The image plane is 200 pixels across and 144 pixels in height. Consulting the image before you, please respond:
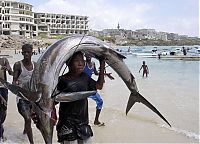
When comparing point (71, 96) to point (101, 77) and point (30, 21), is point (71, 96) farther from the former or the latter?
point (30, 21)

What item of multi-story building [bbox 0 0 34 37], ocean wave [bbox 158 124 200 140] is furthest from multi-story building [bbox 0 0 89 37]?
ocean wave [bbox 158 124 200 140]

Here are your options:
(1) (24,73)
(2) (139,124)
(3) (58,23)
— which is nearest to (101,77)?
(1) (24,73)

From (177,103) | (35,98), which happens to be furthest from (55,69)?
(177,103)

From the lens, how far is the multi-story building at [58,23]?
12206cm

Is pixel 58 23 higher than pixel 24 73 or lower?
higher

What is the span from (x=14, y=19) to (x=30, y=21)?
8.71 m

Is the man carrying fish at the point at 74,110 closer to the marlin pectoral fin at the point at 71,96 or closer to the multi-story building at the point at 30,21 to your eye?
the marlin pectoral fin at the point at 71,96

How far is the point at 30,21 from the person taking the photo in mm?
111125

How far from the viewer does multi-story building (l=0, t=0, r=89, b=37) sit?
335ft

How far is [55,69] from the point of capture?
3.49 metres

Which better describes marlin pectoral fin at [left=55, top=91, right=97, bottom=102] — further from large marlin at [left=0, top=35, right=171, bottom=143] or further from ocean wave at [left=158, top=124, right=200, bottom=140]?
ocean wave at [left=158, top=124, right=200, bottom=140]

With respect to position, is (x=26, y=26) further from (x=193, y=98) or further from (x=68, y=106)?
(x=68, y=106)

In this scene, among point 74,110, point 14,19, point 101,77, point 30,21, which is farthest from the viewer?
point 30,21

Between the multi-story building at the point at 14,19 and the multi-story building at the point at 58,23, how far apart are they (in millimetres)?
10182
